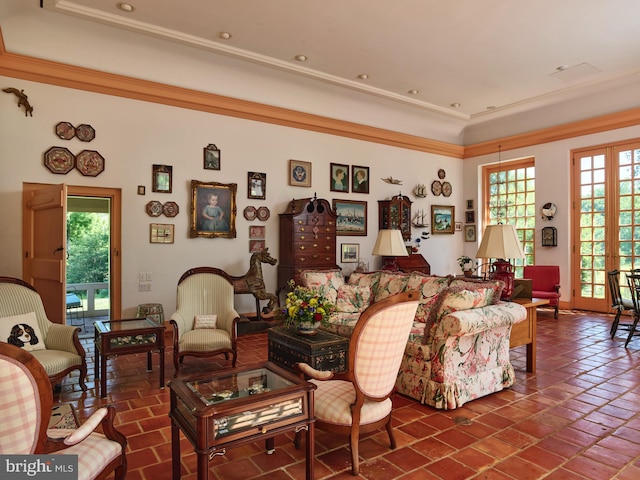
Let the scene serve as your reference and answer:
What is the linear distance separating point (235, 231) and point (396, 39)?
372 cm

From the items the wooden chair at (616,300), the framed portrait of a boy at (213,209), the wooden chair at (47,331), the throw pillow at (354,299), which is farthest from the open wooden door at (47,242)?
the wooden chair at (616,300)

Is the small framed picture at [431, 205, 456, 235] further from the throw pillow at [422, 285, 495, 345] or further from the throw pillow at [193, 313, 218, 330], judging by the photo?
the throw pillow at [193, 313, 218, 330]

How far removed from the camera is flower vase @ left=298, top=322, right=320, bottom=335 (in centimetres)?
357

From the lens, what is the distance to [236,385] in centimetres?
235

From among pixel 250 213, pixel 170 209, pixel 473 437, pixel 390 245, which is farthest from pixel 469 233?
pixel 473 437

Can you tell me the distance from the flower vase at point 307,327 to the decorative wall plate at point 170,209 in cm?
A: 344

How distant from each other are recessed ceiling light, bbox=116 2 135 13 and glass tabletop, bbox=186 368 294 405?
4.52m

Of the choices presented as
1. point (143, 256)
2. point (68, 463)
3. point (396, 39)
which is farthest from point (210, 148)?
point (68, 463)

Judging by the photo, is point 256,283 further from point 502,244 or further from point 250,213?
point 502,244

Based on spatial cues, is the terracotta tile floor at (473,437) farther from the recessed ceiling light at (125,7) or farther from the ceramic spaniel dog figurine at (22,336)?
the recessed ceiling light at (125,7)

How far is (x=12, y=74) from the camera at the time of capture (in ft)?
16.8

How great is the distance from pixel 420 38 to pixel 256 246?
398 cm

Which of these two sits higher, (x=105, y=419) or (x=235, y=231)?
(x=235, y=231)

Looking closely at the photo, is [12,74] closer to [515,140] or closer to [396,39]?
[396,39]
